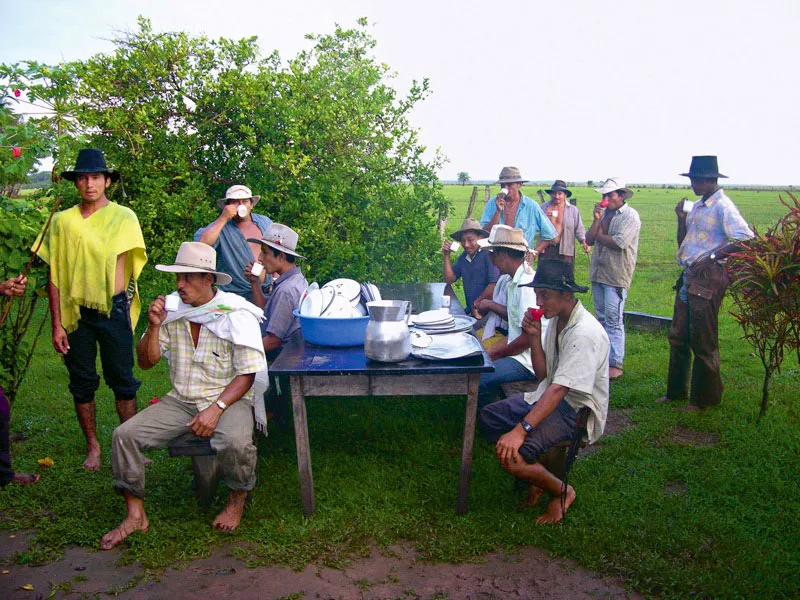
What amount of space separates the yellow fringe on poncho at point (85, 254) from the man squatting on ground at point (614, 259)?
194 inches

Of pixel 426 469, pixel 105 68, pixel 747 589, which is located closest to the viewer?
pixel 747 589

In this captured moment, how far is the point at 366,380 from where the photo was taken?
392 centimetres

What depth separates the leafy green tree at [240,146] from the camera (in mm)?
7449

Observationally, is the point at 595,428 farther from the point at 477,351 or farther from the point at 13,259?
the point at 13,259

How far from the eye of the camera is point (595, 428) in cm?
402

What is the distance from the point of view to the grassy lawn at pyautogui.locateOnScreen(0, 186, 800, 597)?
3.71 m

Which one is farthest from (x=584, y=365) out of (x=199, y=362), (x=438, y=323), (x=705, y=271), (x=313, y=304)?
(x=705, y=271)

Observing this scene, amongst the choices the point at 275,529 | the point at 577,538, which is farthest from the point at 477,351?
the point at 275,529

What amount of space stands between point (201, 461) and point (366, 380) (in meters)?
1.25

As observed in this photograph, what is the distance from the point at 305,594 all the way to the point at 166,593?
0.73m

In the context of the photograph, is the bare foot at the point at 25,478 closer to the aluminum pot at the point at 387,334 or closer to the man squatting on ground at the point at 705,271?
the aluminum pot at the point at 387,334

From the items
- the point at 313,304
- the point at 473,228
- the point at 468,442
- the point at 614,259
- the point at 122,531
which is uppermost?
the point at 473,228

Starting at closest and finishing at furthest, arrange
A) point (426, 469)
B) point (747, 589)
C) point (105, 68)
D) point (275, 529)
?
point (747, 589) → point (275, 529) → point (426, 469) → point (105, 68)

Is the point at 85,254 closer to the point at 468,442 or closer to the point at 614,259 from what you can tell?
the point at 468,442
